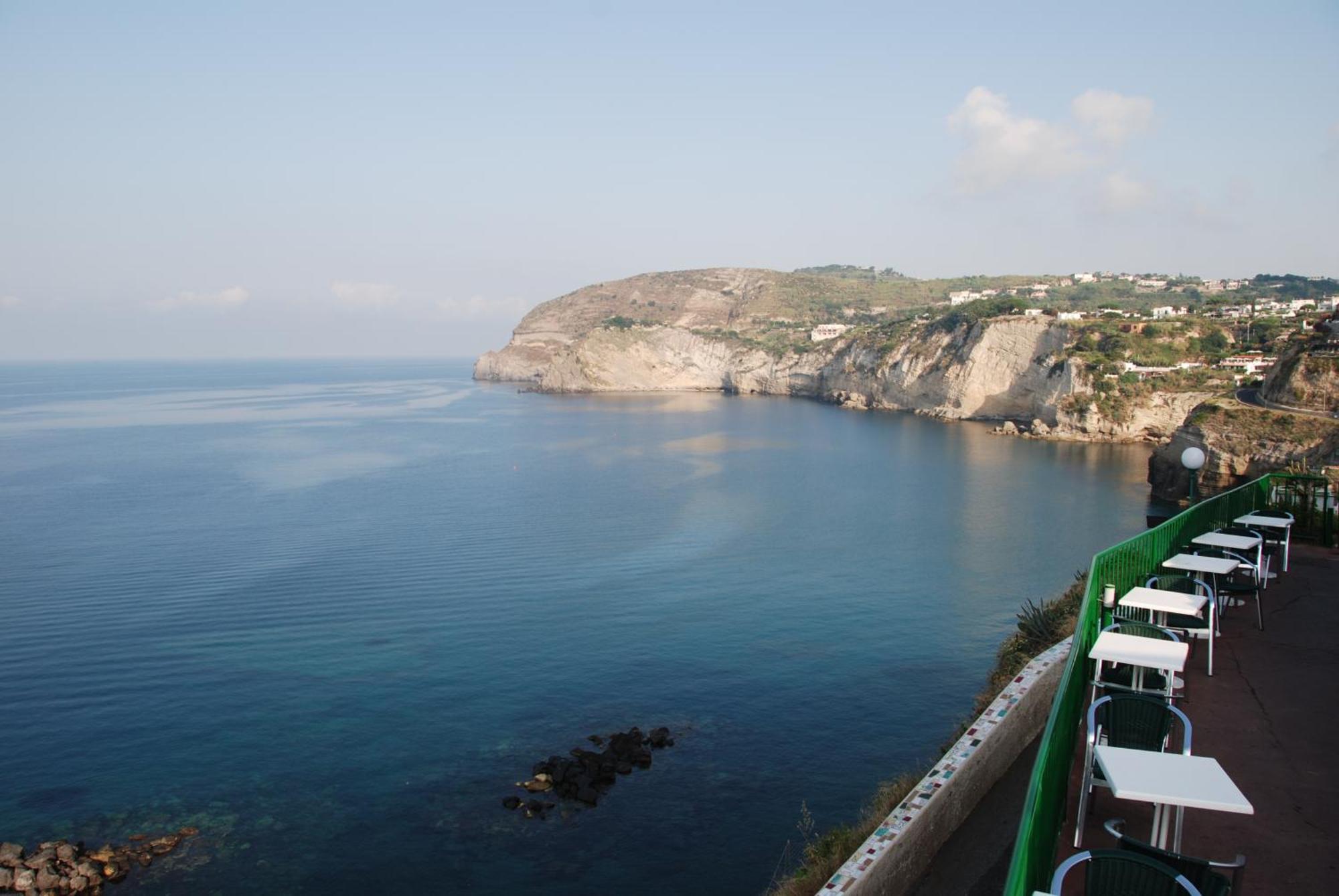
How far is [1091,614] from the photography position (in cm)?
653

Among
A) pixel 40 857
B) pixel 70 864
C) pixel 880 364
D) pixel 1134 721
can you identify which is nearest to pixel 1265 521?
pixel 1134 721

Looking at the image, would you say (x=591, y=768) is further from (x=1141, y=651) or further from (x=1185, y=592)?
(x=1141, y=651)

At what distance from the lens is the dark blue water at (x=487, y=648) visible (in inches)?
520

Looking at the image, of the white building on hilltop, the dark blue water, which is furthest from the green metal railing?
the white building on hilltop

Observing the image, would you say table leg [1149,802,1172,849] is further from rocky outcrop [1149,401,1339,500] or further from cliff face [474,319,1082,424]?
cliff face [474,319,1082,424]

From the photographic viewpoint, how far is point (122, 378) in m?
180

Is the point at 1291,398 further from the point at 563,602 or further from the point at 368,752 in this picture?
the point at 368,752

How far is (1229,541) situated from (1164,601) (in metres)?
3.06

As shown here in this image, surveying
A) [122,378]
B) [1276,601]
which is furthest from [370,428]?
[122,378]

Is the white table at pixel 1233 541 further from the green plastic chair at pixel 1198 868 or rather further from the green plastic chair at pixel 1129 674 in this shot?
the green plastic chair at pixel 1198 868

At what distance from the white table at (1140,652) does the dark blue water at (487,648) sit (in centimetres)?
754

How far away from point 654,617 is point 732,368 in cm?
9820

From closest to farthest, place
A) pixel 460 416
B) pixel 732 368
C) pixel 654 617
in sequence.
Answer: pixel 654 617, pixel 460 416, pixel 732 368

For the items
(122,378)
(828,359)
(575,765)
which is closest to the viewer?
(575,765)
